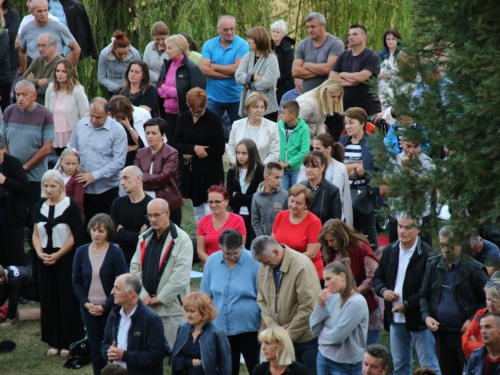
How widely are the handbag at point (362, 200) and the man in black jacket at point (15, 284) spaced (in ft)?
13.2

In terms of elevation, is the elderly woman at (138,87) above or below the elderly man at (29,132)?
above

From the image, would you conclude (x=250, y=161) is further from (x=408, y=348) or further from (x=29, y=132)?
(x=408, y=348)

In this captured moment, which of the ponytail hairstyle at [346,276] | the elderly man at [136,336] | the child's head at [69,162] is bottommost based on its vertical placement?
the elderly man at [136,336]

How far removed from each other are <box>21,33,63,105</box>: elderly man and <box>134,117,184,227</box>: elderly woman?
8.63 ft

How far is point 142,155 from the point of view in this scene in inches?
460

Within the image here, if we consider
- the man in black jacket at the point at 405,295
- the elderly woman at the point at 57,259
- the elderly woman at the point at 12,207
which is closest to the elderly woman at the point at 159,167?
the elderly woman at the point at 57,259

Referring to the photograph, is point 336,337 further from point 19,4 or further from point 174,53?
point 19,4

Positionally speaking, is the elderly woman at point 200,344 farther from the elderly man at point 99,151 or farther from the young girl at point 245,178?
the elderly man at point 99,151

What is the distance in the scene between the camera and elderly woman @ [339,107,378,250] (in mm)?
11516

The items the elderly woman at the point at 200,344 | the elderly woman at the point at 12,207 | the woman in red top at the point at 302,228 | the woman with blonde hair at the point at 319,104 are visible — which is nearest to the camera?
the elderly woman at the point at 200,344

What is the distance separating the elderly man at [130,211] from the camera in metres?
10.6

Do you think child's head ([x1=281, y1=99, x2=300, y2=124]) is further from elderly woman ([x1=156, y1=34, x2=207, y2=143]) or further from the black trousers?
the black trousers

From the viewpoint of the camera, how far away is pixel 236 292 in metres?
9.30

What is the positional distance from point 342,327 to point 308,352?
2.38 ft
